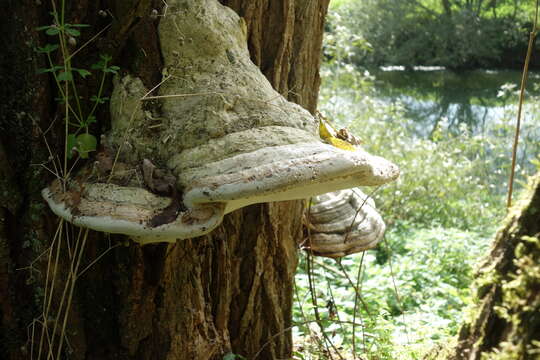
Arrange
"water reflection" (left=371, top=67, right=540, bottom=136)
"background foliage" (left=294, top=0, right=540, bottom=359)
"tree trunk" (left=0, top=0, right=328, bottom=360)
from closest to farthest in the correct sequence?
"tree trunk" (left=0, top=0, right=328, bottom=360) → "background foliage" (left=294, top=0, right=540, bottom=359) → "water reflection" (left=371, top=67, right=540, bottom=136)

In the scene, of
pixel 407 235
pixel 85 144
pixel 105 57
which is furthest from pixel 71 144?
pixel 407 235

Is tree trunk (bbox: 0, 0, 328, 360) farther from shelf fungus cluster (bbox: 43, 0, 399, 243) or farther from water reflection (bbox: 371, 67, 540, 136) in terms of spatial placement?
water reflection (bbox: 371, 67, 540, 136)

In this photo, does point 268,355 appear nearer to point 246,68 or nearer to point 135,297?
point 135,297

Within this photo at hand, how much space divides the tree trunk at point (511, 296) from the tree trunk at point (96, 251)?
864 millimetres

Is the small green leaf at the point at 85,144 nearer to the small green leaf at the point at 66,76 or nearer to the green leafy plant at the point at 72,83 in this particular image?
the green leafy plant at the point at 72,83

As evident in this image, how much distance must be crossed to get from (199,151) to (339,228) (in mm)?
1344

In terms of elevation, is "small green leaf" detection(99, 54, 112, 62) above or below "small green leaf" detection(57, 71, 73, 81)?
above

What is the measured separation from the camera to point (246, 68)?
149 cm

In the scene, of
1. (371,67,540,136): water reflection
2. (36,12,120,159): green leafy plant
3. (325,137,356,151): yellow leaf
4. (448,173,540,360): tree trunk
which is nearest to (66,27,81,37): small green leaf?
(36,12,120,159): green leafy plant

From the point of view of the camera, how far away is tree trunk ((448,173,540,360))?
0.97m

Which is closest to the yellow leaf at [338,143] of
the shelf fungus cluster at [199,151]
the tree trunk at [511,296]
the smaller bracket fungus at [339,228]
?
the shelf fungus cluster at [199,151]

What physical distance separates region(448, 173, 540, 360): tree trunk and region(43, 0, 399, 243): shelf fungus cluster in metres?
0.32

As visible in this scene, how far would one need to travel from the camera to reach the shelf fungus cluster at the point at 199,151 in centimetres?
112

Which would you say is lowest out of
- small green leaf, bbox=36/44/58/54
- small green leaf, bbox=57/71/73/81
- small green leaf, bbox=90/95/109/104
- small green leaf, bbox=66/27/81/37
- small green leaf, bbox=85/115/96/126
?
small green leaf, bbox=85/115/96/126
